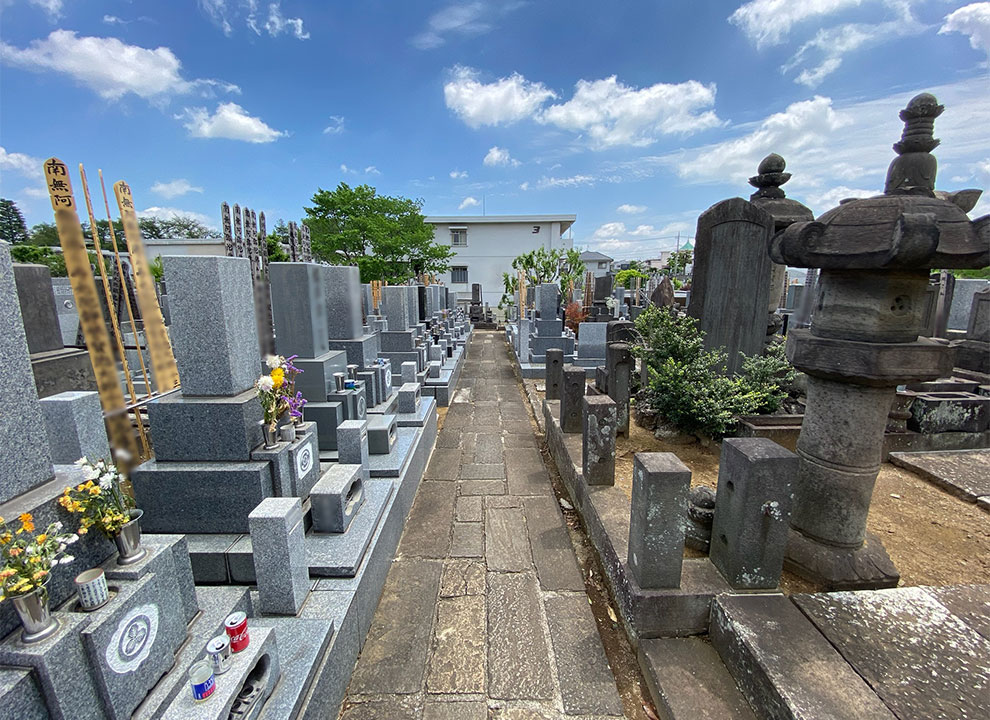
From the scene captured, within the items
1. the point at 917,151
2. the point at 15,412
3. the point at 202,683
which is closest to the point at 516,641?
the point at 202,683

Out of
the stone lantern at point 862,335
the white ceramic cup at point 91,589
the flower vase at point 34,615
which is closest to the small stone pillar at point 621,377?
the stone lantern at point 862,335

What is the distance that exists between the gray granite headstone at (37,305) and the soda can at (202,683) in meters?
5.02

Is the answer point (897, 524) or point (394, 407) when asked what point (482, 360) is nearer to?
point (394, 407)

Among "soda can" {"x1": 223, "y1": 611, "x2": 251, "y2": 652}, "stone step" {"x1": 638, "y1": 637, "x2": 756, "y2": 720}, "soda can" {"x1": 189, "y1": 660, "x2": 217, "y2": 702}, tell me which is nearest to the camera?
"soda can" {"x1": 189, "y1": 660, "x2": 217, "y2": 702}

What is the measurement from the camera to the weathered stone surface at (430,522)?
3.62m

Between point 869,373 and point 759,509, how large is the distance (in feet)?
3.25

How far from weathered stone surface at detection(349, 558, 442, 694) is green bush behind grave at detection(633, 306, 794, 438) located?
3101 mm

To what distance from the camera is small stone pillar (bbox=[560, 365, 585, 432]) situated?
4941 millimetres

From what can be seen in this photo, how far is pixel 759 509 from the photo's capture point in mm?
2352

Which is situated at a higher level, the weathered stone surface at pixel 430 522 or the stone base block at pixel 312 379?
the stone base block at pixel 312 379

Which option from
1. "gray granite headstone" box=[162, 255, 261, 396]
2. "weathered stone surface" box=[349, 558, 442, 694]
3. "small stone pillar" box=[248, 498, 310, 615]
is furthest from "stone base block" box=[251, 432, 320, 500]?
"weathered stone surface" box=[349, 558, 442, 694]

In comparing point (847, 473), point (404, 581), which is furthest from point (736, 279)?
point (404, 581)

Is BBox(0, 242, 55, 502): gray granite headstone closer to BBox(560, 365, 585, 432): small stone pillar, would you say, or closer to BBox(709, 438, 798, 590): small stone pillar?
BBox(709, 438, 798, 590): small stone pillar

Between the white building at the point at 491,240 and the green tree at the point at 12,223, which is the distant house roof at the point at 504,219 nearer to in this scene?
the white building at the point at 491,240
